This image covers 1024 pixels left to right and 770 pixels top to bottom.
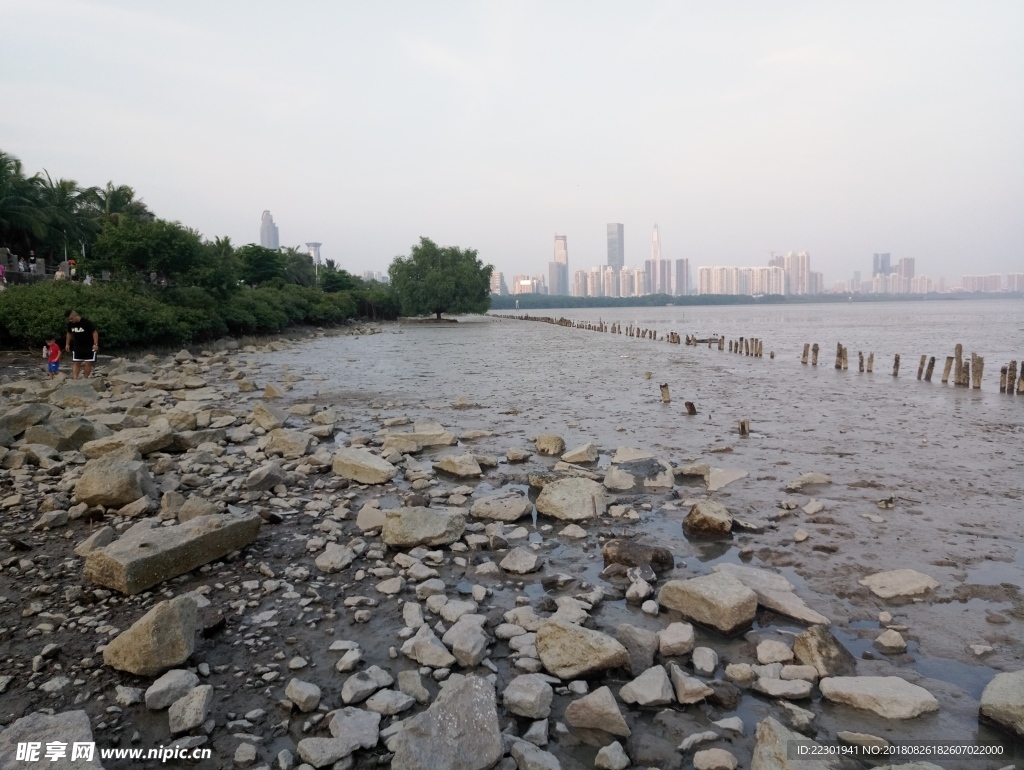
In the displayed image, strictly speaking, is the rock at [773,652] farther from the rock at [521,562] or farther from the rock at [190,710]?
the rock at [190,710]

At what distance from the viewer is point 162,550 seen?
4910 millimetres

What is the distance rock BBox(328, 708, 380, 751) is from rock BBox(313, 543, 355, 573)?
2.02 meters

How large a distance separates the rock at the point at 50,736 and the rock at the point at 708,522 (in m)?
5.11

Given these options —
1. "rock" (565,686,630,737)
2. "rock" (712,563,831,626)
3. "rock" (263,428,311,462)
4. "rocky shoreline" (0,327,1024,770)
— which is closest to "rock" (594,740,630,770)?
"rocky shoreline" (0,327,1024,770)

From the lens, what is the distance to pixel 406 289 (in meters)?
83.1

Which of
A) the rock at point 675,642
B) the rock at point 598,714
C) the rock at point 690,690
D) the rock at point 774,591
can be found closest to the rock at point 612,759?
the rock at point 598,714

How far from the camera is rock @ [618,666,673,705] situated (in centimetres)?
357

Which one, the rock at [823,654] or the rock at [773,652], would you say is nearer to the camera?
the rock at [823,654]

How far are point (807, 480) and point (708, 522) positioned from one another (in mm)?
2730

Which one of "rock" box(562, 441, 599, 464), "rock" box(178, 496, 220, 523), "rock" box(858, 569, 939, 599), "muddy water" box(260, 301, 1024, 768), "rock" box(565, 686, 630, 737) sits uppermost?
"rock" box(178, 496, 220, 523)

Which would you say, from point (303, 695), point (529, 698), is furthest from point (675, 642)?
point (303, 695)

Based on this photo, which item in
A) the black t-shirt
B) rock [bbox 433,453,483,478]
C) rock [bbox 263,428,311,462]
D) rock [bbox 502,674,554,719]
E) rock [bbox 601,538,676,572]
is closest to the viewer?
rock [bbox 502,674,554,719]

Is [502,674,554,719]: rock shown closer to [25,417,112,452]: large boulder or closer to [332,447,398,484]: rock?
[332,447,398,484]: rock

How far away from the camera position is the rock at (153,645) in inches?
144
